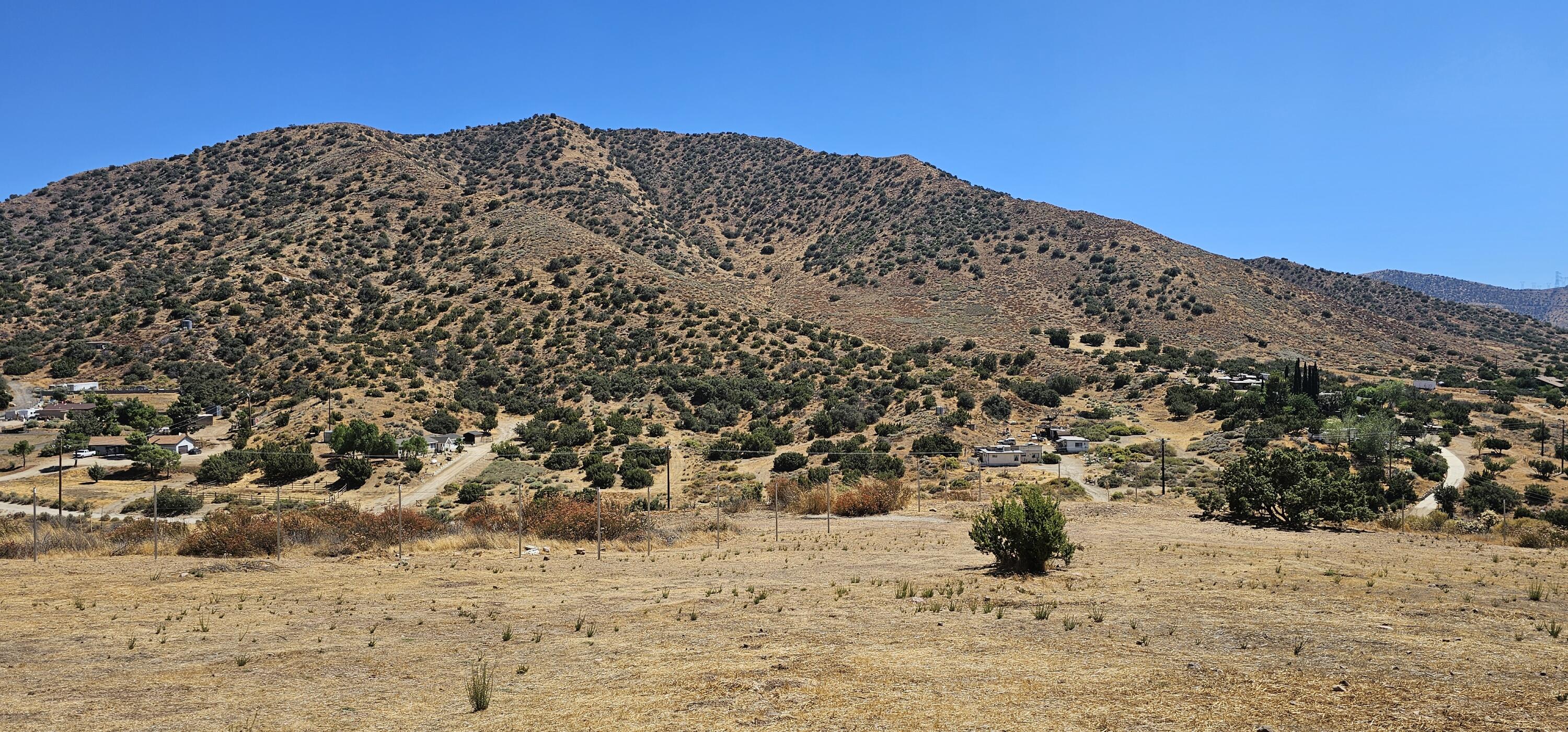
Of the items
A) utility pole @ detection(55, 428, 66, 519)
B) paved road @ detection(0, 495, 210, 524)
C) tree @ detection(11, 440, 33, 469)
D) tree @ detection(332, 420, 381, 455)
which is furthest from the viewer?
tree @ detection(11, 440, 33, 469)

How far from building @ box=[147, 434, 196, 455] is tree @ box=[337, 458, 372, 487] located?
43.3 feet

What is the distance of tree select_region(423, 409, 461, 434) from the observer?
5612 centimetres

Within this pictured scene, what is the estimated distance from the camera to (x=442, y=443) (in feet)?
177

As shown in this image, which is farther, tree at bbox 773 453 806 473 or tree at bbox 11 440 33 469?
tree at bbox 11 440 33 469

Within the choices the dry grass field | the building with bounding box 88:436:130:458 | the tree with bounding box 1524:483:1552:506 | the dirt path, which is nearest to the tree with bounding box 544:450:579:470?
the dirt path

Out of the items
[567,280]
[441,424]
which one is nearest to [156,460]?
[441,424]

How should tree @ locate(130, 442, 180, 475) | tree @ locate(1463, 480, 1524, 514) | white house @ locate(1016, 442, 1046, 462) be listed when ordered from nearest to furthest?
tree @ locate(1463, 480, 1524, 514)
tree @ locate(130, 442, 180, 475)
white house @ locate(1016, 442, 1046, 462)

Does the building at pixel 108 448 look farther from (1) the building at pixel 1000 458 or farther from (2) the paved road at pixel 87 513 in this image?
(1) the building at pixel 1000 458

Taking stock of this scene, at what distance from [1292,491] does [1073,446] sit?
23564 mm

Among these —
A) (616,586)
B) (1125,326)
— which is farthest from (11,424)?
(1125,326)

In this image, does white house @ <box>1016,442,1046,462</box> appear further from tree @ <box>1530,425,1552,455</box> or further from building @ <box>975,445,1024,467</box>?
tree @ <box>1530,425,1552,455</box>

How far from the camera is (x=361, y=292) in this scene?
258 feet

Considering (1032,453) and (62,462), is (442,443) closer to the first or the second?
(62,462)

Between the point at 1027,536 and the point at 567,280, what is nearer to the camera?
the point at 1027,536
